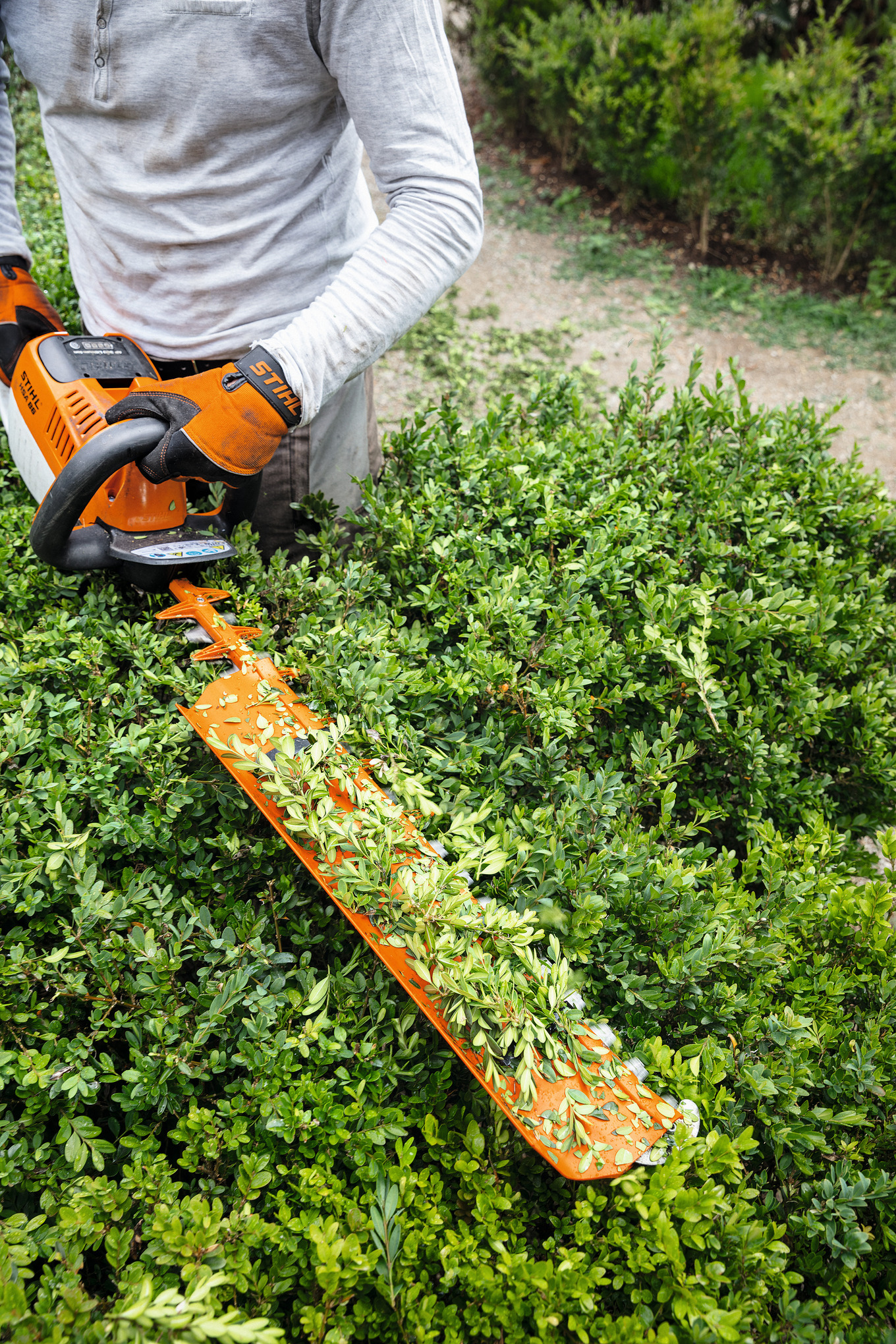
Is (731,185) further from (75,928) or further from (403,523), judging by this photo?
(75,928)

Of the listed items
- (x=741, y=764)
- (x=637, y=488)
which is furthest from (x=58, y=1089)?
(x=637, y=488)

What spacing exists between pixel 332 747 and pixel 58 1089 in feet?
2.47

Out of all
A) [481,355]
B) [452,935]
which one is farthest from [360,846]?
[481,355]

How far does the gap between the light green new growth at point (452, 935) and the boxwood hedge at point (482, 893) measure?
11cm

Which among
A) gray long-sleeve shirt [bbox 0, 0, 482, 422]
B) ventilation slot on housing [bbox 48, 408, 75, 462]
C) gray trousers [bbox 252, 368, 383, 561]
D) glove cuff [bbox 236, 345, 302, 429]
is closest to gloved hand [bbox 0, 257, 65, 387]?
gray long-sleeve shirt [bbox 0, 0, 482, 422]

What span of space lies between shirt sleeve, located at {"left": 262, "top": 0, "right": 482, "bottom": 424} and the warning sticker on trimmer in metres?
0.36

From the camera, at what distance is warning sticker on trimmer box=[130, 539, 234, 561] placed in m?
1.78

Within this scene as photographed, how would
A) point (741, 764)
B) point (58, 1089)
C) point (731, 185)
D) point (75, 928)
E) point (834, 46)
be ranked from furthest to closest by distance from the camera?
1. point (731, 185)
2. point (834, 46)
3. point (741, 764)
4. point (75, 928)
5. point (58, 1089)

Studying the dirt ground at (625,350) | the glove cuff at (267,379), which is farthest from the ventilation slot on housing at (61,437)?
the dirt ground at (625,350)

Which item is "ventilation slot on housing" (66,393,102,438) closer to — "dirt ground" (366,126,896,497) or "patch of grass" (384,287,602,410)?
"dirt ground" (366,126,896,497)

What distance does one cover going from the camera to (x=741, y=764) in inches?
79.6

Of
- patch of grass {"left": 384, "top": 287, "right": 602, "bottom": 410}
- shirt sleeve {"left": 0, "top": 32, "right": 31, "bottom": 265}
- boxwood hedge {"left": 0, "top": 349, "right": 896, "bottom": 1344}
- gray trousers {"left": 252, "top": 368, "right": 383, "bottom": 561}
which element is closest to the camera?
boxwood hedge {"left": 0, "top": 349, "right": 896, "bottom": 1344}

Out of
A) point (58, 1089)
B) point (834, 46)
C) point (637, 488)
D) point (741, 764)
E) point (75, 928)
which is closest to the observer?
point (58, 1089)

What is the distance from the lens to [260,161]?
197 centimetres
